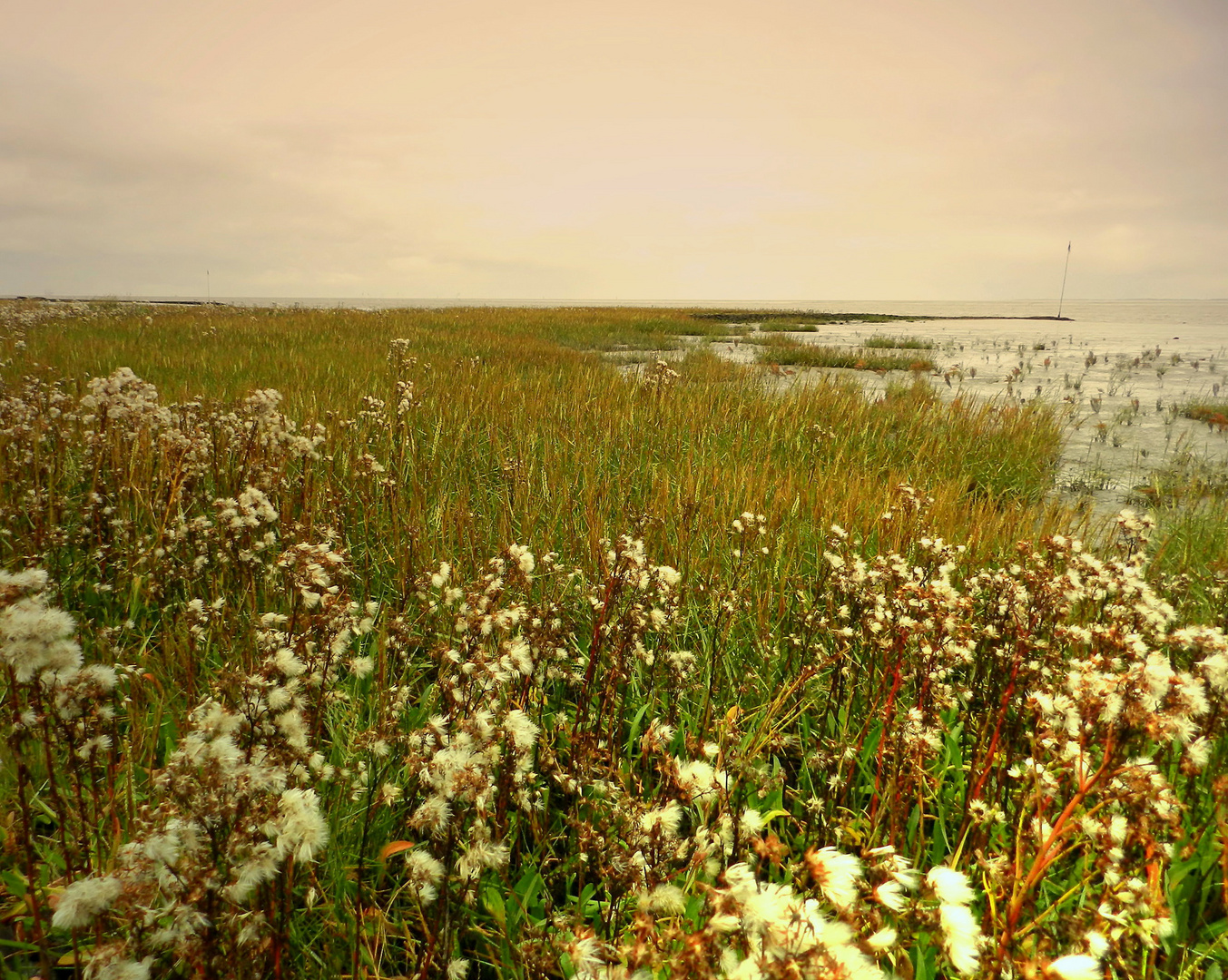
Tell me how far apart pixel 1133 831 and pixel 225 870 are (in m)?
1.90

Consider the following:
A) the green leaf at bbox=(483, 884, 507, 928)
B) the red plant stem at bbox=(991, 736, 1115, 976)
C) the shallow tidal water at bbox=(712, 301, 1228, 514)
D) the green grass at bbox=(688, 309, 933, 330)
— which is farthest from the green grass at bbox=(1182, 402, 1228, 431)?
the green grass at bbox=(688, 309, 933, 330)

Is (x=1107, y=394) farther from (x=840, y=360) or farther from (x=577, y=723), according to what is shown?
(x=577, y=723)

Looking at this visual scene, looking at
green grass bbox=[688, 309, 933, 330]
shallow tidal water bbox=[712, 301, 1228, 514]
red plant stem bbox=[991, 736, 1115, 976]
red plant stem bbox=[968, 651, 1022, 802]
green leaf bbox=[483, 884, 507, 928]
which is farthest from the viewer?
green grass bbox=[688, 309, 933, 330]

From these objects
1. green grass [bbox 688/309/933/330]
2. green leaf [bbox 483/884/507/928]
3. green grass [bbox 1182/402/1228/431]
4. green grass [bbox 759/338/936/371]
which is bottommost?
green leaf [bbox 483/884/507/928]

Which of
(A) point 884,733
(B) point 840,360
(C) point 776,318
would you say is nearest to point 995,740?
(A) point 884,733

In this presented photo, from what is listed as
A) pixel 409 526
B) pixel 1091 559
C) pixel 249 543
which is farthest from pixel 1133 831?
A: pixel 249 543

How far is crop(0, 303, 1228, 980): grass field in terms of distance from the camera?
1.11 m

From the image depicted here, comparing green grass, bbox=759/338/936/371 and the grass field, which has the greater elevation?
green grass, bbox=759/338/936/371

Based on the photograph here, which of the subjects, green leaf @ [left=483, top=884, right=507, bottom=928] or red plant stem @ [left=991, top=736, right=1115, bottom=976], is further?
green leaf @ [left=483, top=884, right=507, bottom=928]

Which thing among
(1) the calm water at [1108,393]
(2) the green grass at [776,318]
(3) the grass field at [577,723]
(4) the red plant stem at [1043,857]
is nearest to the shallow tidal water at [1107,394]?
(1) the calm water at [1108,393]

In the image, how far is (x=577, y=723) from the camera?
7.11 feet

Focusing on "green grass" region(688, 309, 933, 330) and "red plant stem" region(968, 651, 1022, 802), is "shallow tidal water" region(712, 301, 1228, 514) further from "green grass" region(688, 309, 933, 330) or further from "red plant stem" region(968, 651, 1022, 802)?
"green grass" region(688, 309, 933, 330)

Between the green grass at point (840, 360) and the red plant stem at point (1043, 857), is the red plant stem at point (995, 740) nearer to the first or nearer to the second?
the red plant stem at point (1043, 857)

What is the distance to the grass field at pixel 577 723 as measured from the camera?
3.66ft
